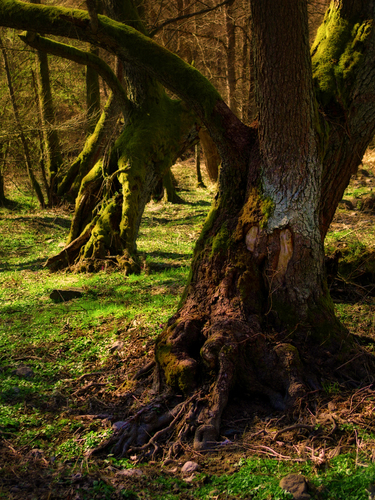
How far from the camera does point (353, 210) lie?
13.3 m

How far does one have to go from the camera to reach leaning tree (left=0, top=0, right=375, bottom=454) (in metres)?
4.02

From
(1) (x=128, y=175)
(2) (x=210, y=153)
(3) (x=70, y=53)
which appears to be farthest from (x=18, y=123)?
(2) (x=210, y=153)

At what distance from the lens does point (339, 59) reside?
468cm

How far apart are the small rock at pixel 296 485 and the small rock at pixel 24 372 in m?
3.14

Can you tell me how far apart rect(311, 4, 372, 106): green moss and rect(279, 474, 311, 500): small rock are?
355cm

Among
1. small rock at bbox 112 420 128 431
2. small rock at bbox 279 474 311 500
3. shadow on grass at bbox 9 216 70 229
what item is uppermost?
shadow on grass at bbox 9 216 70 229

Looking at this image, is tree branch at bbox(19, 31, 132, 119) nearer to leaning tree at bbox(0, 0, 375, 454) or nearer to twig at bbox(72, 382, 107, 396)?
leaning tree at bbox(0, 0, 375, 454)

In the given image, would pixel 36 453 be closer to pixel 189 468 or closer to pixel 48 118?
pixel 189 468

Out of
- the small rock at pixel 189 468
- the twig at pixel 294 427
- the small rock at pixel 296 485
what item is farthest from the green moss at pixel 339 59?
the small rock at pixel 189 468

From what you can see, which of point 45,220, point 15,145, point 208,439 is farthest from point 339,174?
point 15,145

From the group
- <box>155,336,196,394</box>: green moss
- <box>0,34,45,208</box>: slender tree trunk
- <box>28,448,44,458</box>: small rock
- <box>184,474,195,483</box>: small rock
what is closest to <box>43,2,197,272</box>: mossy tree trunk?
<box>155,336,196,394</box>: green moss

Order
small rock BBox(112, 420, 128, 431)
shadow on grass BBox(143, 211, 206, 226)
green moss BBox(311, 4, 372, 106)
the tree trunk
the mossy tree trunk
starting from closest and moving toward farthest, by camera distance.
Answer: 1. small rock BBox(112, 420, 128, 431)
2. green moss BBox(311, 4, 372, 106)
3. the mossy tree trunk
4. shadow on grass BBox(143, 211, 206, 226)
5. the tree trunk

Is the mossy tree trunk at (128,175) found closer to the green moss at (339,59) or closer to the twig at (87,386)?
the twig at (87,386)

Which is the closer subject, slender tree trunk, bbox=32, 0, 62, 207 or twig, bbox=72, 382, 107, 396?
twig, bbox=72, 382, 107, 396
